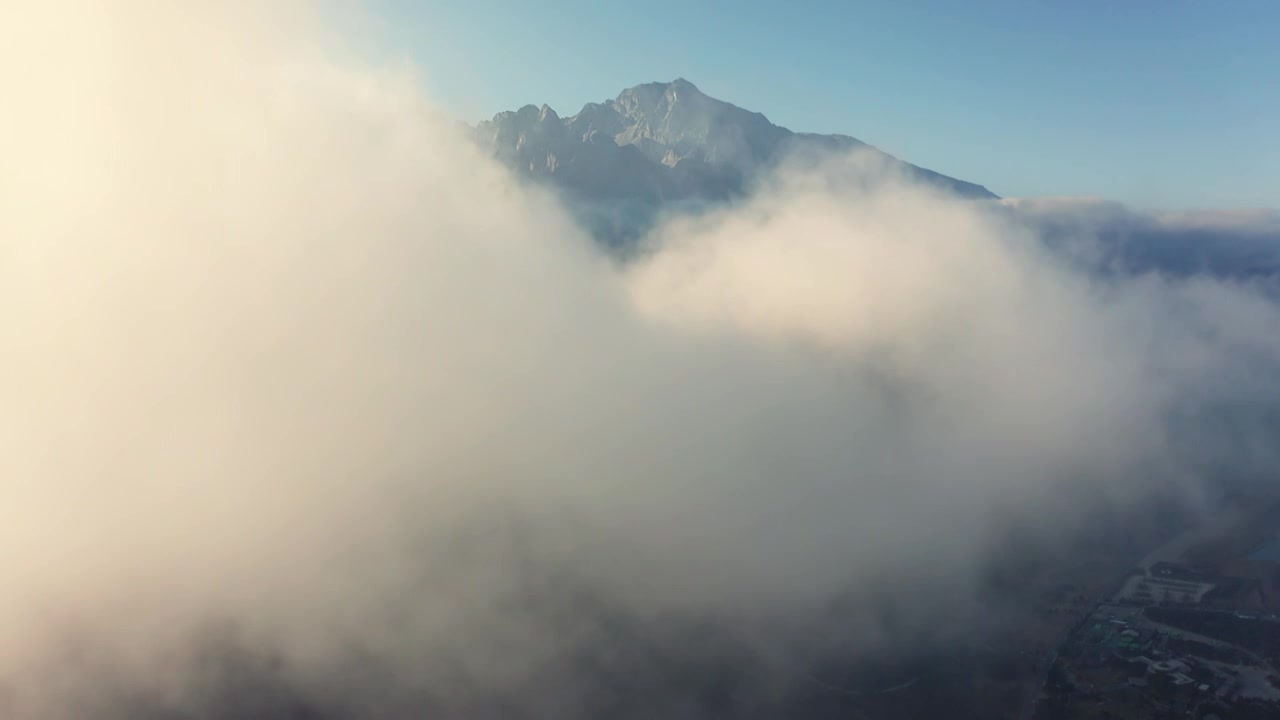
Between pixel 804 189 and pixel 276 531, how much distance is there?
133m

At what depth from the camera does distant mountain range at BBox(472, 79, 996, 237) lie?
472 ft

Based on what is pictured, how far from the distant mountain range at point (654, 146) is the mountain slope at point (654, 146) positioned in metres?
0.18

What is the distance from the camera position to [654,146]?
173750 mm

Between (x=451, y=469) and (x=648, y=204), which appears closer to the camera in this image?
(x=451, y=469)

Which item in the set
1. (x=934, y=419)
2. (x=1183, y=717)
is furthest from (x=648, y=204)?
(x=1183, y=717)

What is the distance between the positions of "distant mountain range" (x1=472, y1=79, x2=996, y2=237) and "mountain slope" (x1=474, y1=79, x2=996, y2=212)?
0.18 meters

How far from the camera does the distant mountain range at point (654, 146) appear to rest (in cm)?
14400

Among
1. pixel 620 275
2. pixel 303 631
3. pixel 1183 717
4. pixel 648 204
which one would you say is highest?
pixel 648 204

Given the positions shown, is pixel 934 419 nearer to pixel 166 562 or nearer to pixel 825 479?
pixel 825 479

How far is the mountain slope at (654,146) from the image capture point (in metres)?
144

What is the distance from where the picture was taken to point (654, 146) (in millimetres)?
173750

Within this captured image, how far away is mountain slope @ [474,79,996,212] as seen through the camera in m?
144

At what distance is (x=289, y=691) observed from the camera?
42031 mm

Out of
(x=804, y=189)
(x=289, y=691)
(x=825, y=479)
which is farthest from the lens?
(x=804, y=189)
